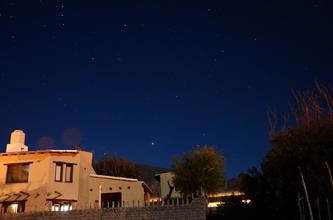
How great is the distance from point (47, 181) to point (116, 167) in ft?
68.1

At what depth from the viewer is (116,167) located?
48906 mm

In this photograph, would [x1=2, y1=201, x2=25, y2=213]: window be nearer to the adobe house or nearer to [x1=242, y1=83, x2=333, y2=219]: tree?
the adobe house

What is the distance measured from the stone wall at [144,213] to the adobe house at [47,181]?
13038mm

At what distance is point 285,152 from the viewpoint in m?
16.7


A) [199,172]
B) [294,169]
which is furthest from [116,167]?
[294,169]

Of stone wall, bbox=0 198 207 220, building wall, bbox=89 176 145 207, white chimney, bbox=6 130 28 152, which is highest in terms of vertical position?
white chimney, bbox=6 130 28 152

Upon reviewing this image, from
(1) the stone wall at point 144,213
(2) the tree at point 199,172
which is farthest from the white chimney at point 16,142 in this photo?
(1) the stone wall at point 144,213

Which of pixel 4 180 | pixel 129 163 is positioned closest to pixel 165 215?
pixel 4 180

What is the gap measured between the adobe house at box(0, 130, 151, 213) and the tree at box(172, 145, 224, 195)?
25.4 feet

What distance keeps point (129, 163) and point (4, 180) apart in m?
22.3

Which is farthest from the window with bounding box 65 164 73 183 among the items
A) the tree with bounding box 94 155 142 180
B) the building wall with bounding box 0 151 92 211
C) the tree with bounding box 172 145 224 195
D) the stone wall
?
the tree with bounding box 94 155 142 180

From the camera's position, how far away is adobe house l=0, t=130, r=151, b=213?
92.7ft

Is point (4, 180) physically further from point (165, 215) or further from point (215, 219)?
point (165, 215)

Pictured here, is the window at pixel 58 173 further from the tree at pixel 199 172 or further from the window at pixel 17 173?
the tree at pixel 199 172
